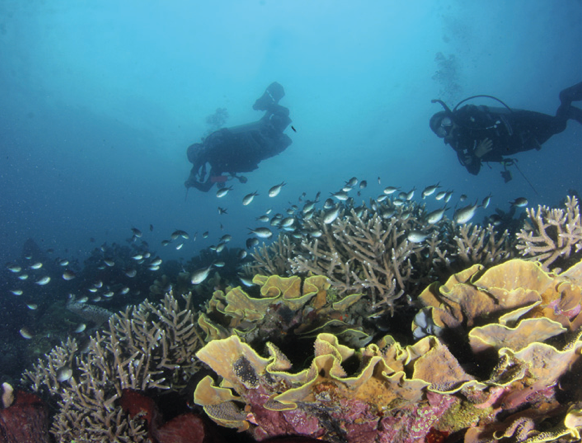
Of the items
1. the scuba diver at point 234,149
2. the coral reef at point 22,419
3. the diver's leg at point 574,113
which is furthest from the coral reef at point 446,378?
the diver's leg at point 574,113

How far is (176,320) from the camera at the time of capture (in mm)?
4211

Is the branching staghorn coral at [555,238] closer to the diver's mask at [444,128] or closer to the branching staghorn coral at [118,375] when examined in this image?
the branching staghorn coral at [118,375]

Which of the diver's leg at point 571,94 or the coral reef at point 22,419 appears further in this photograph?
the diver's leg at point 571,94

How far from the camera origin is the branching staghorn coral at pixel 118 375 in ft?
11.2

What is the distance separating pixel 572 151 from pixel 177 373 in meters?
119

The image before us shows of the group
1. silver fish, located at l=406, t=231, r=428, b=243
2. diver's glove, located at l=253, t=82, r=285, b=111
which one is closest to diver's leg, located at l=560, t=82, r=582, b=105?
silver fish, located at l=406, t=231, r=428, b=243

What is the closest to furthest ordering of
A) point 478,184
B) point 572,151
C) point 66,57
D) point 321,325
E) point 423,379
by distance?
point 423,379, point 321,325, point 66,57, point 572,151, point 478,184

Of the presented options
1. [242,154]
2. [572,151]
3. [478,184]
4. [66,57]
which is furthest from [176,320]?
[478,184]

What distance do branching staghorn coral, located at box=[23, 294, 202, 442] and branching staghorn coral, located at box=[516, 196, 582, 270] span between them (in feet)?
15.8

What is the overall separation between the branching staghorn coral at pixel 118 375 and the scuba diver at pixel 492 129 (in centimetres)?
1150

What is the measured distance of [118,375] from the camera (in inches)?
147

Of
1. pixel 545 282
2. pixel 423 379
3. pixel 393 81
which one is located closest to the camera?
pixel 423 379

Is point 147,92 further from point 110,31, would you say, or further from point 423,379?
point 423,379

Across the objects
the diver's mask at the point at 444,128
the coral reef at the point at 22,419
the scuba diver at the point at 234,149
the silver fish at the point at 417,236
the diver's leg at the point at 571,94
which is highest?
the diver's leg at the point at 571,94
